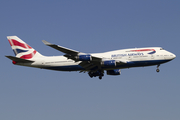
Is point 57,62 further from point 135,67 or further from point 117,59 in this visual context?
point 135,67

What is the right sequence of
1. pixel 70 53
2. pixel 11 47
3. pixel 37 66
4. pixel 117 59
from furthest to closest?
pixel 11 47
pixel 37 66
pixel 117 59
pixel 70 53

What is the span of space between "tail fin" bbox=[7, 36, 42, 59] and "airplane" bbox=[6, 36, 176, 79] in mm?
509

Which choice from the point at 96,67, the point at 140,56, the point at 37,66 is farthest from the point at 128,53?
the point at 37,66

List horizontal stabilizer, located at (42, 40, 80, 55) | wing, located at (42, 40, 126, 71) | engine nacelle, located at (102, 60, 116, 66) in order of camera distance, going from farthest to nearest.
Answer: engine nacelle, located at (102, 60, 116, 66) → wing, located at (42, 40, 126, 71) → horizontal stabilizer, located at (42, 40, 80, 55)

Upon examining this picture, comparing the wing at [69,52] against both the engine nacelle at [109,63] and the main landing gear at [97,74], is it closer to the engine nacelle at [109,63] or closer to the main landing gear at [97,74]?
the engine nacelle at [109,63]

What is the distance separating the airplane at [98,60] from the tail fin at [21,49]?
51cm

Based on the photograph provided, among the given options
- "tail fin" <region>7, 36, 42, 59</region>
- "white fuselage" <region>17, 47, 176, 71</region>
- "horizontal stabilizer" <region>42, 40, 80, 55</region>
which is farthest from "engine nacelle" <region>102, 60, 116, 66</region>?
"tail fin" <region>7, 36, 42, 59</region>

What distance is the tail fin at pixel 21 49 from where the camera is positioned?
172 ft

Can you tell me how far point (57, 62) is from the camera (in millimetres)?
49438

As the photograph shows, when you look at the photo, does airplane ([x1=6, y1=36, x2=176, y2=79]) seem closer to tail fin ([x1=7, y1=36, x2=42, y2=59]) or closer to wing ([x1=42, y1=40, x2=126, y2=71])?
wing ([x1=42, y1=40, x2=126, y2=71])

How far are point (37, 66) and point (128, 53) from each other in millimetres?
16692

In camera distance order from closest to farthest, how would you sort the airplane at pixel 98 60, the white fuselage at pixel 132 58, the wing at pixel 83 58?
the wing at pixel 83 58, the airplane at pixel 98 60, the white fuselage at pixel 132 58

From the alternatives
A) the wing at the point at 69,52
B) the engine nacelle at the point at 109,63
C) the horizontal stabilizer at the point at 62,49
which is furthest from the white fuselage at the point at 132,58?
the horizontal stabilizer at the point at 62,49

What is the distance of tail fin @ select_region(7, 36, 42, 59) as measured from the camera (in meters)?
52.3
